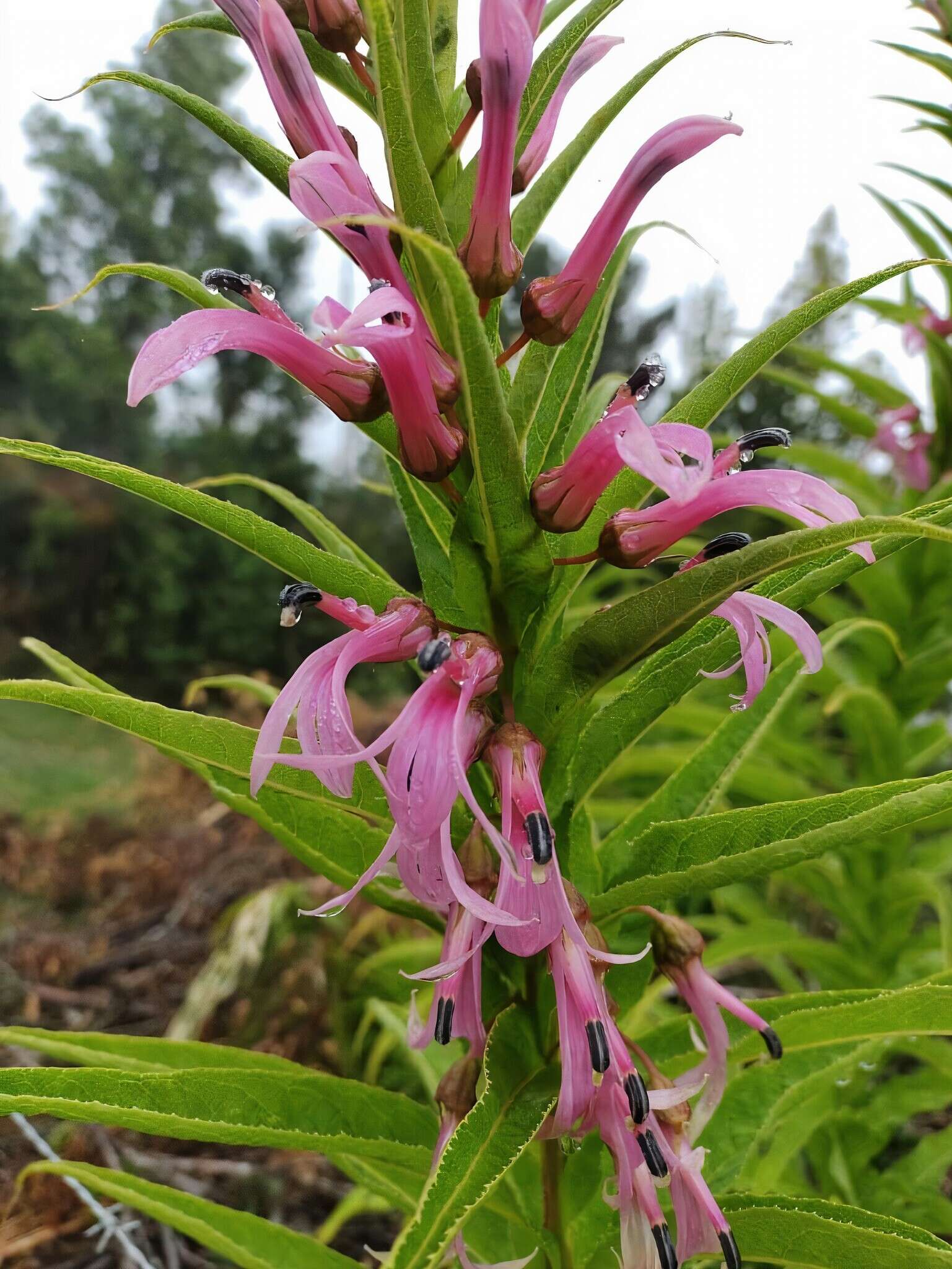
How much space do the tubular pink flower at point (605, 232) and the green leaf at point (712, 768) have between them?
43 cm

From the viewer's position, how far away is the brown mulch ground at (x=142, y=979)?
1.65m

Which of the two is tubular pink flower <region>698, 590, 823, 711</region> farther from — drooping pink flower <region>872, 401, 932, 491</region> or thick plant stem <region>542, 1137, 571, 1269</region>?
drooping pink flower <region>872, 401, 932, 491</region>

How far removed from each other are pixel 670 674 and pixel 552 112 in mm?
487

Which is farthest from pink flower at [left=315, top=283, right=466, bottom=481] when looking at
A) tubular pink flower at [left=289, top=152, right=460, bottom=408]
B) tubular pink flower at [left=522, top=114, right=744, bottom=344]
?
tubular pink flower at [left=522, top=114, right=744, bottom=344]

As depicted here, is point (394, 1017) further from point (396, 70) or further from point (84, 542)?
point (84, 542)

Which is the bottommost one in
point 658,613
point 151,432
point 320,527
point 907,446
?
point 658,613

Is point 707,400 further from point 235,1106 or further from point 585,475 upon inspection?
point 235,1106

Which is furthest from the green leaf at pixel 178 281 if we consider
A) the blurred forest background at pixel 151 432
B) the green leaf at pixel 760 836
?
the blurred forest background at pixel 151 432

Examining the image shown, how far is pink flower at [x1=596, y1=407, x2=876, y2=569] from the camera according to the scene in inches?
20.1

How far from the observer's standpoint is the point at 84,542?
8.48 meters

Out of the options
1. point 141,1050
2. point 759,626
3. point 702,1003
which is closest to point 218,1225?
point 141,1050

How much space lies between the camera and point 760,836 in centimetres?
63

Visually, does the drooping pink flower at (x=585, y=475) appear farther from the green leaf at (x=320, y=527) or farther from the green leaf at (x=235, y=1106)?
the green leaf at (x=235, y=1106)

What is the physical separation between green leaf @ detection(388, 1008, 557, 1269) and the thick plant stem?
104mm
